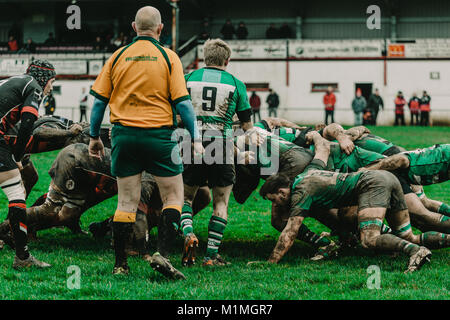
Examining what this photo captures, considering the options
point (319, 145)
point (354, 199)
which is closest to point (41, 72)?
point (319, 145)

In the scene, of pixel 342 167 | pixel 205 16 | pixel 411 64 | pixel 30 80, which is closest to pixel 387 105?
pixel 411 64

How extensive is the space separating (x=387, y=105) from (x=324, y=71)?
3.82 metres

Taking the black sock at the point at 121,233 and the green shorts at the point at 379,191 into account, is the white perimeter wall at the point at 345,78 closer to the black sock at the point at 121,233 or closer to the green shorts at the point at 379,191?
the green shorts at the point at 379,191

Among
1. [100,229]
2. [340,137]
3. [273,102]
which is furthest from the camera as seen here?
[273,102]

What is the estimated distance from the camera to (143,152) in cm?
486

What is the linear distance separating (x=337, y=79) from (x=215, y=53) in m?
27.4

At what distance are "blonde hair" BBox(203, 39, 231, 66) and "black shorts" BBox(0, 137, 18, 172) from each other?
207cm

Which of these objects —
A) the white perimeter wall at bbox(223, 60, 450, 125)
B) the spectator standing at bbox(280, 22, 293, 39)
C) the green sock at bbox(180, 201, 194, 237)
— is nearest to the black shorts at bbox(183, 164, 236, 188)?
the green sock at bbox(180, 201, 194, 237)

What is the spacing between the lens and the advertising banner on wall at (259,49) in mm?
32375

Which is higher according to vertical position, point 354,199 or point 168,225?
point 354,199

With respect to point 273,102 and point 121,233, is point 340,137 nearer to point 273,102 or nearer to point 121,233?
point 121,233

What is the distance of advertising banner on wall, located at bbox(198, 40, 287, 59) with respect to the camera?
3238 centimetres

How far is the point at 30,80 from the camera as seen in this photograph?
5652mm
